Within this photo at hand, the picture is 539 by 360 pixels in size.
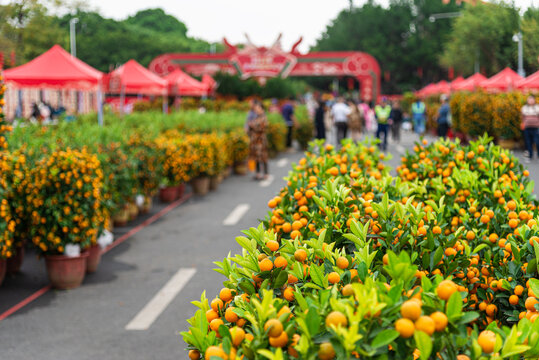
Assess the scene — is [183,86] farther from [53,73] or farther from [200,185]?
[200,185]

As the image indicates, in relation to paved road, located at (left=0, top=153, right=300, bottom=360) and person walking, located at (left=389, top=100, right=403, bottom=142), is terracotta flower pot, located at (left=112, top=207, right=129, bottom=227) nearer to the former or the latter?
paved road, located at (left=0, top=153, right=300, bottom=360)

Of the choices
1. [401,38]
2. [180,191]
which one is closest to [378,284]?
[180,191]

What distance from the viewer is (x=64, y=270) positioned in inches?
265

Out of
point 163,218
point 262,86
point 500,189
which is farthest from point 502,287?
point 262,86

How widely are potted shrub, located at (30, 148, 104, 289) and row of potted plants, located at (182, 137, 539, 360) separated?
3.19m

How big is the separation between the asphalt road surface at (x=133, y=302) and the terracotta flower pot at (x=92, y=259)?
0.10m

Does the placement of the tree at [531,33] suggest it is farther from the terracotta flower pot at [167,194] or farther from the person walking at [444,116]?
the person walking at [444,116]

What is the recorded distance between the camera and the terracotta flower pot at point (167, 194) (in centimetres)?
1227

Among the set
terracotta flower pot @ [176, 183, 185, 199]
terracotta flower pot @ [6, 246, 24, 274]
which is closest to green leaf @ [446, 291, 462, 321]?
terracotta flower pot @ [6, 246, 24, 274]

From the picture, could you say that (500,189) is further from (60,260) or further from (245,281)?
(60,260)

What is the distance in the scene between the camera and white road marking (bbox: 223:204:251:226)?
34.1ft

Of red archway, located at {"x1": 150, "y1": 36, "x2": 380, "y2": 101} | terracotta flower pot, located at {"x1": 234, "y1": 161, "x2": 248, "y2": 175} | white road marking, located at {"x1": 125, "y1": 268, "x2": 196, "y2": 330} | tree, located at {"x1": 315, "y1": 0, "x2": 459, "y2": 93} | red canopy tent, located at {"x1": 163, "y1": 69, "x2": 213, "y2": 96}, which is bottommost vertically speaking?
white road marking, located at {"x1": 125, "y1": 268, "x2": 196, "y2": 330}

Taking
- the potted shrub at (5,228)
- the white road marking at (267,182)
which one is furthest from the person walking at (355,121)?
the potted shrub at (5,228)

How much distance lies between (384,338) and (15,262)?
6541mm
